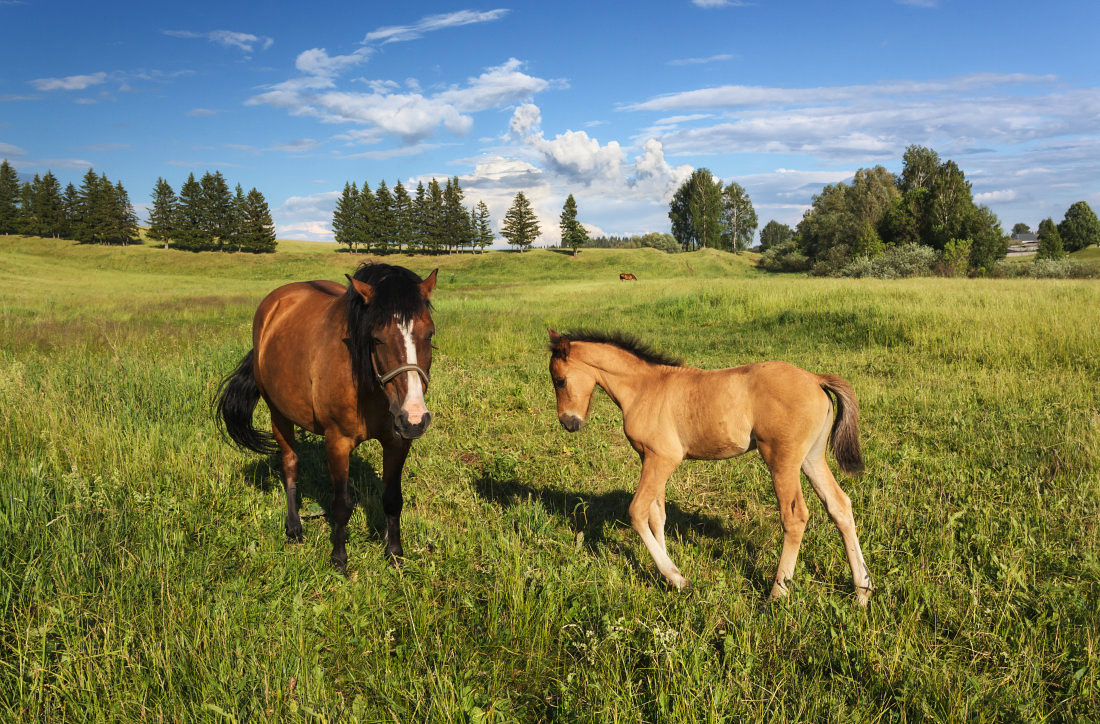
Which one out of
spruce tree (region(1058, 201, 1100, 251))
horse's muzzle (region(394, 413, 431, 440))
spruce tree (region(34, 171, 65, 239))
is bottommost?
horse's muzzle (region(394, 413, 431, 440))

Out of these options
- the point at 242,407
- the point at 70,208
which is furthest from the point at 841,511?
the point at 70,208

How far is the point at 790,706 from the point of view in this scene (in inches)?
99.6

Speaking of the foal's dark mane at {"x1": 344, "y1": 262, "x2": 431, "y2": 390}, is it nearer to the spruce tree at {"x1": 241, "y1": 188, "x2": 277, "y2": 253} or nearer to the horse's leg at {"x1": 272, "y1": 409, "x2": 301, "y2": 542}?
the horse's leg at {"x1": 272, "y1": 409, "x2": 301, "y2": 542}

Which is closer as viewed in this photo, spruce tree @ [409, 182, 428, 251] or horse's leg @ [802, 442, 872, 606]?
horse's leg @ [802, 442, 872, 606]

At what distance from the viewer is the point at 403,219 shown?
273 feet

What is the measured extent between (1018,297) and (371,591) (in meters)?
16.9

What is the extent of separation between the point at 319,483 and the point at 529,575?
345 cm

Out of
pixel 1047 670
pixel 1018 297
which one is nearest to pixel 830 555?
pixel 1047 670

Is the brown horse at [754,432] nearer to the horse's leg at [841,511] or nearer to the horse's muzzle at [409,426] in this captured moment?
the horse's leg at [841,511]

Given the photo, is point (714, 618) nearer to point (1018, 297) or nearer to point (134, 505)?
point (134, 505)

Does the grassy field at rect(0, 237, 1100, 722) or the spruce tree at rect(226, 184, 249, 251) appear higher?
the spruce tree at rect(226, 184, 249, 251)

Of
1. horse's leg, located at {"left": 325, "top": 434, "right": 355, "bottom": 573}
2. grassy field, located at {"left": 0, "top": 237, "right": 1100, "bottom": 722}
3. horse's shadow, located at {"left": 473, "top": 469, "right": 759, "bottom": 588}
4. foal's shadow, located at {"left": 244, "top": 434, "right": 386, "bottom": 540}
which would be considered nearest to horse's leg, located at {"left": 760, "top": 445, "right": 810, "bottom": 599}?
grassy field, located at {"left": 0, "top": 237, "right": 1100, "bottom": 722}

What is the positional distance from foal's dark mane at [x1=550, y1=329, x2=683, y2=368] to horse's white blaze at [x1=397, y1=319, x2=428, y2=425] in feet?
4.05

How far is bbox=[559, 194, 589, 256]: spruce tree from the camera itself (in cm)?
8106
